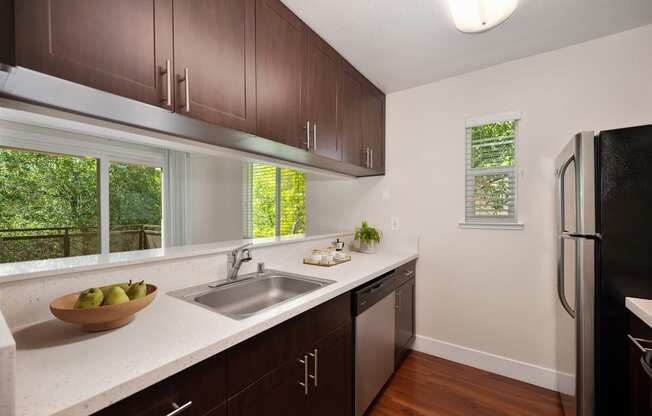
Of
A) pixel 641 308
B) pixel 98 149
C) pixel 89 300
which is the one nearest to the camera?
pixel 89 300

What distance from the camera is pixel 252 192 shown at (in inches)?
159

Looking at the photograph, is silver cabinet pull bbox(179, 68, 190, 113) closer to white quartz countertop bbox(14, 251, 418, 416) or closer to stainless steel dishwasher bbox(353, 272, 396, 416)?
white quartz countertop bbox(14, 251, 418, 416)

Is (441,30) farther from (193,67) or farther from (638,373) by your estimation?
(638,373)

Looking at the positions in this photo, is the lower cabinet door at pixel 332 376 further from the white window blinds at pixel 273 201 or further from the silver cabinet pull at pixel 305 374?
the white window blinds at pixel 273 201

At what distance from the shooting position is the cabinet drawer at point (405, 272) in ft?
6.98

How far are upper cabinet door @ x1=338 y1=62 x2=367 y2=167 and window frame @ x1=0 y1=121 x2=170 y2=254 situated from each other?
2.48 metres

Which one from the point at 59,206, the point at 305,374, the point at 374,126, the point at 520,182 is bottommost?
the point at 305,374

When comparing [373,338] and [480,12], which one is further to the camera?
[373,338]

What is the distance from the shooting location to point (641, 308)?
1020mm

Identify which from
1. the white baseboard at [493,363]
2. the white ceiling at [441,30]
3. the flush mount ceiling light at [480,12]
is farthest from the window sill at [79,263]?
the white baseboard at [493,363]

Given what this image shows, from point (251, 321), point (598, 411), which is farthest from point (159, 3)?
point (598, 411)

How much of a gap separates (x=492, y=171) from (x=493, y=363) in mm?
1504

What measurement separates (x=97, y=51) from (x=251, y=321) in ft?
3.32

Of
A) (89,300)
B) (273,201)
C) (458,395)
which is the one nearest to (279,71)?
(89,300)
